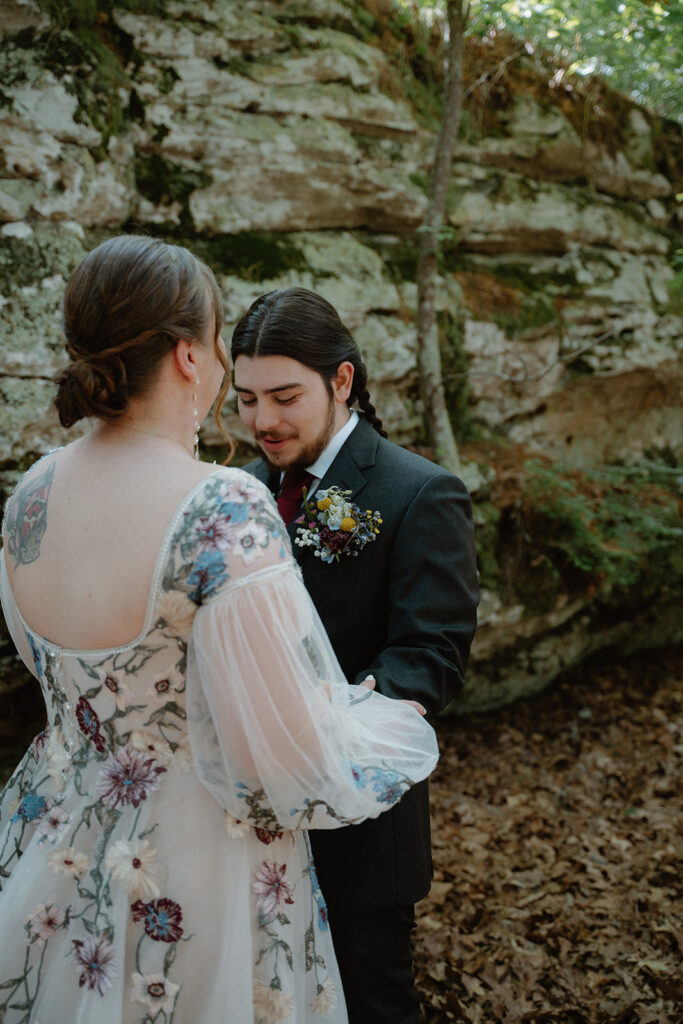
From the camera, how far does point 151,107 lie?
450 cm

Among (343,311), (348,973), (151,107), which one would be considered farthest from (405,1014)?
(151,107)

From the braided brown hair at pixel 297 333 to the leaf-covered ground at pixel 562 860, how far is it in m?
2.73

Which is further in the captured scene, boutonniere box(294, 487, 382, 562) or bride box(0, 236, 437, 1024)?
boutonniere box(294, 487, 382, 562)

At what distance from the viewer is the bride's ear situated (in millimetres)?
1627

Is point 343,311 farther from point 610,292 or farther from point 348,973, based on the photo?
point 348,973

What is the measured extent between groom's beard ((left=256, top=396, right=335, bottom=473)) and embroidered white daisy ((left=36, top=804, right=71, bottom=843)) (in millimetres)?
1296

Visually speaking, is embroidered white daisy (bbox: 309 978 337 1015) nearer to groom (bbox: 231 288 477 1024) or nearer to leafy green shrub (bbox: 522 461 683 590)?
groom (bbox: 231 288 477 1024)

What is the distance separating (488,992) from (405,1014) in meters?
1.18

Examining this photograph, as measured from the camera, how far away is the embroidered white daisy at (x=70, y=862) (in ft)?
5.55

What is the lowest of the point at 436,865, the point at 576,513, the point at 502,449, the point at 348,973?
the point at 436,865

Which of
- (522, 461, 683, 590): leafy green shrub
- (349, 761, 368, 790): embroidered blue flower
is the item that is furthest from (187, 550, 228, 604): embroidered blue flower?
(522, 461, 683, 590): leafy green shrub

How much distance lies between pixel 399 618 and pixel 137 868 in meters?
0.99

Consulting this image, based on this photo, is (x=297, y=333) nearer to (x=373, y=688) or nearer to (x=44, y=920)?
(x=373, y=688)

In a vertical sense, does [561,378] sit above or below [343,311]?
below
